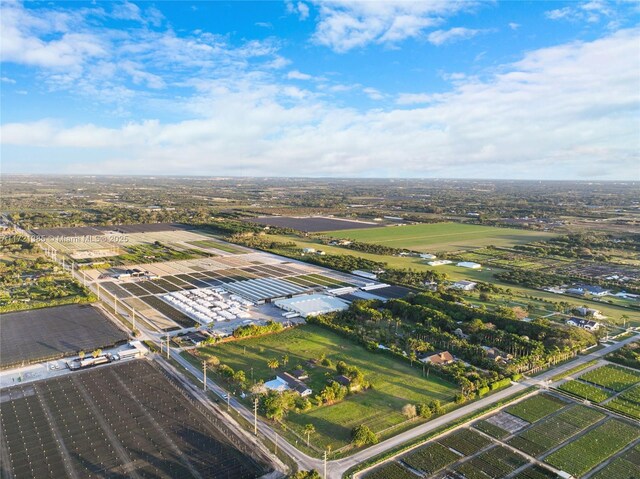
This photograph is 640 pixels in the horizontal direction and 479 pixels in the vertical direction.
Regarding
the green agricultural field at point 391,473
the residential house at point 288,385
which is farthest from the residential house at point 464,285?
the green agricultural field at point 391,473

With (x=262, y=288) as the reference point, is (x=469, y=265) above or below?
above

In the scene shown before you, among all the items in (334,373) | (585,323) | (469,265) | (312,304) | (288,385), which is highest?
(469,265)

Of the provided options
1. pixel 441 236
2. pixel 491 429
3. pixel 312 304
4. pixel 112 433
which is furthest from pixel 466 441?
pixel 441 236

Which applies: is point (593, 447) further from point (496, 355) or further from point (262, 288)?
point (262, 288)

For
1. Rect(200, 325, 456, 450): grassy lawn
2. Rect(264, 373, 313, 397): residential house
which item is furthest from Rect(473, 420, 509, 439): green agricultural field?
Rect(264, 373, 313, 397): residential house

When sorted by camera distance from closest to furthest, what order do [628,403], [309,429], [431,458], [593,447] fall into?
1. [431,458]
2. [309,429]
3. [593,447]
4. [628,403]

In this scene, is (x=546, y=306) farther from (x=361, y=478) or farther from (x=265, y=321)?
(x=361, y=478)
